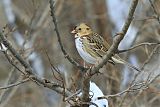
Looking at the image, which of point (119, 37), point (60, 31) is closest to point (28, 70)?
point (119, 37)

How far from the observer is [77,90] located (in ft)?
17.0

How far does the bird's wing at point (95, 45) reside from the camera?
5863 mm

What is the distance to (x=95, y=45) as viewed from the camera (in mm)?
5973

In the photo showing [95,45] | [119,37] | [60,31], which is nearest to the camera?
[119,37]

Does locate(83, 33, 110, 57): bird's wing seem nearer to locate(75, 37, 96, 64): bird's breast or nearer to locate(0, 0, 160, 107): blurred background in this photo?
locate(75, 37, 96, 64): bird's breast

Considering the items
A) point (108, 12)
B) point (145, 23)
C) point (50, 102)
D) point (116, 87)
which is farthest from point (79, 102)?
point (108, 12)

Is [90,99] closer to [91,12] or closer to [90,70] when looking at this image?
[90,70]

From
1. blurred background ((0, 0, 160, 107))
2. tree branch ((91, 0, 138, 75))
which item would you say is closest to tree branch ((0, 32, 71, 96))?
tree branch ((91, 0, 138, 75))

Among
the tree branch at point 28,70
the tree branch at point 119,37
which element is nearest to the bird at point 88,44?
the tree branch at point 28,70

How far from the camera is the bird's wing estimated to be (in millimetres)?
5863

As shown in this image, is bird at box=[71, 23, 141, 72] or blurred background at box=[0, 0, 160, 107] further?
blurred background at box=[0, 0, 160, 107]

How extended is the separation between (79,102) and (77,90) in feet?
0.74

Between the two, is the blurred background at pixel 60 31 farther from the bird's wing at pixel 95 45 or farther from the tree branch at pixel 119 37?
the tree branch at pixel 119 37

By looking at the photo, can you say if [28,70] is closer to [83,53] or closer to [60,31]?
[83,53]
